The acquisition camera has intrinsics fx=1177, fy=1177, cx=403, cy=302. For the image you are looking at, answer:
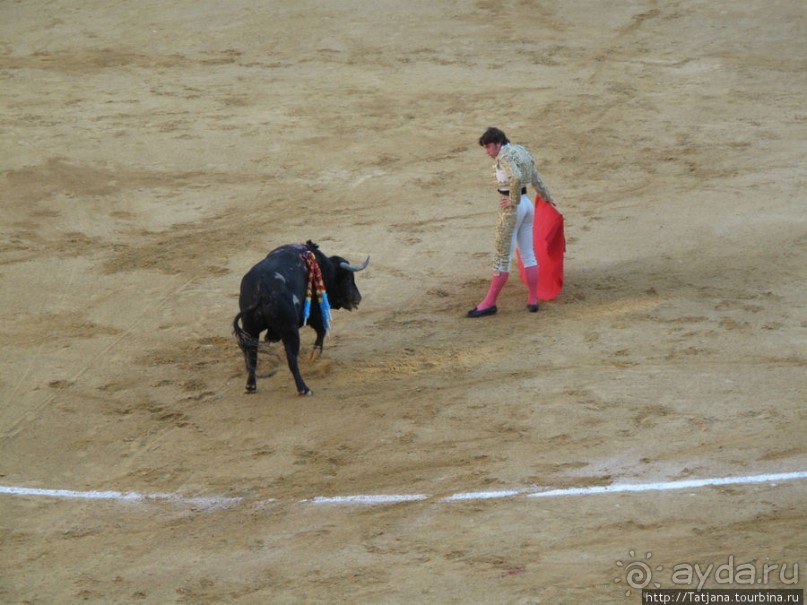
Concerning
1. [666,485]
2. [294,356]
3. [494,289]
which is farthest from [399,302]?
[666,485]

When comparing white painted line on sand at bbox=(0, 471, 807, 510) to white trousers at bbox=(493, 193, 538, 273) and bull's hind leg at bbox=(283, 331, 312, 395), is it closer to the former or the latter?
bull's hind leg at bbox=(283, 331, 312, 395)

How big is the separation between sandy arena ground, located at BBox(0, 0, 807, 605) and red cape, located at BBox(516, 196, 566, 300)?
223 millimetres

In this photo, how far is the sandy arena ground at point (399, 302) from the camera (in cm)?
616

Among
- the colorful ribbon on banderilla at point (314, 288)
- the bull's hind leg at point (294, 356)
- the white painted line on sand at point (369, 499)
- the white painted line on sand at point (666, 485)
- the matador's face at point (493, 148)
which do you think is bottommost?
the white painted line on sand at point (369, 499)

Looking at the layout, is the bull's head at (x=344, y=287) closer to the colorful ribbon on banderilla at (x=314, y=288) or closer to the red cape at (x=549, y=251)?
the colorful ribbon on banderilla at (x=314, y=288)

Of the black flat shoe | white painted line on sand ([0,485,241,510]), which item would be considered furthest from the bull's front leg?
the black flat shoe

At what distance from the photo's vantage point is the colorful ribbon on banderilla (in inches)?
324

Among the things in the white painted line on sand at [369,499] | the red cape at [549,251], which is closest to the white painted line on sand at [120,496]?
the white painted line on sand at [369,499]

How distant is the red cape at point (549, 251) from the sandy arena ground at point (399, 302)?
22cm

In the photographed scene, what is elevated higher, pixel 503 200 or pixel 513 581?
pixel 503 200

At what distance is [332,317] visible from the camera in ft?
30.9

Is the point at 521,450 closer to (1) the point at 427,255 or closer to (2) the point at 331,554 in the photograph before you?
(2) the point at 331,554

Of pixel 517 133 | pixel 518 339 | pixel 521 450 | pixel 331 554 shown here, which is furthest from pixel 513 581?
pixel 517 133

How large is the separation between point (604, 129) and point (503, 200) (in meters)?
4.60
